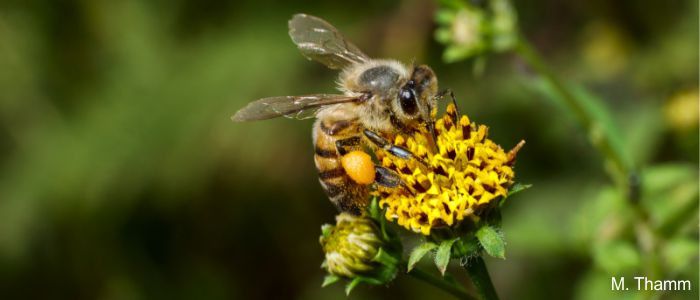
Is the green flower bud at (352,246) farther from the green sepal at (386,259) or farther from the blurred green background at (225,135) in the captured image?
the blurred green background at (225,135)

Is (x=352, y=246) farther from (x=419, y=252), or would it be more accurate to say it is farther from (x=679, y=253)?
(x=679, y=253)

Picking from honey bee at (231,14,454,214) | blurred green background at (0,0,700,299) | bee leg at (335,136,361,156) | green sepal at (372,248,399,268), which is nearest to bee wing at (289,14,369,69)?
honey bee at (231,14,454,214)

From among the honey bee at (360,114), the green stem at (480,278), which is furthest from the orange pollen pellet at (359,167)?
the green stem at (480,278)

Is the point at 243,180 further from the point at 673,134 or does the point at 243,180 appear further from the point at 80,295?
the point at 673,134

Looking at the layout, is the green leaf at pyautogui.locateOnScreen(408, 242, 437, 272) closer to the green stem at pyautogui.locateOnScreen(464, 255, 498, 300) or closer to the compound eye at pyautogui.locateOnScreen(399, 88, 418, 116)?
the green stem at pyautogui.locateOnScreen(464, 255, 498, 300)

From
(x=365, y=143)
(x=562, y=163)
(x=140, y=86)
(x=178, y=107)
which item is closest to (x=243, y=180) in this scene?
Answer: (x=178, y=107)

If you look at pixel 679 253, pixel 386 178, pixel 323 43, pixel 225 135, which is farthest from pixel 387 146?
pixel 225 135

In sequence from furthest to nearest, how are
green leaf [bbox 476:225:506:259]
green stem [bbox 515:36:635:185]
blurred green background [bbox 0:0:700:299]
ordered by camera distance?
blurred green background [bbox 0:0:700:299]
green stem [bbox 515:36:635:185]
green leaf [bbox 476:225:506:259]
